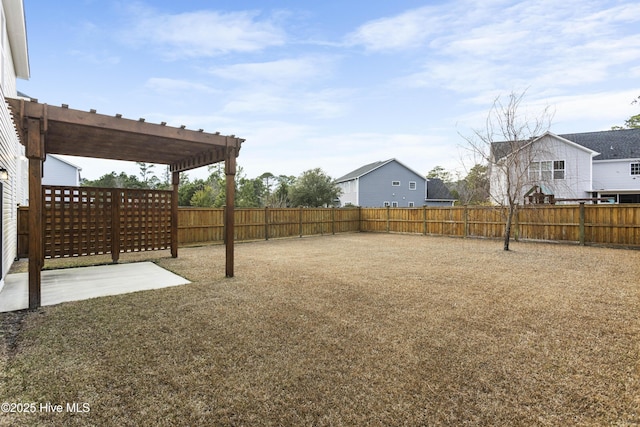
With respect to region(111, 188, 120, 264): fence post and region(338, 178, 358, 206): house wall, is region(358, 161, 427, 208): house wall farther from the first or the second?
region(111, 188, 120, 264): fence post

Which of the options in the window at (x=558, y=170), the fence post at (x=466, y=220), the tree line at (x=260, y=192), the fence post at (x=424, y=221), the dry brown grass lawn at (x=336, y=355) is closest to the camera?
the dry brown grass lawn at (x=336, y=355)

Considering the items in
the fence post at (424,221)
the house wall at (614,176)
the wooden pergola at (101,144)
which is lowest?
the fence post at (424,221)

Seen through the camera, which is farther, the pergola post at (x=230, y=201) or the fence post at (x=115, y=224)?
the fence post at (x=115, y=224)

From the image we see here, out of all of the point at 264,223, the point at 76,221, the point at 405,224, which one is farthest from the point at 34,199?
the point at 405,224

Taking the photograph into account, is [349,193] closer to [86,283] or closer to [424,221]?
[424,221]

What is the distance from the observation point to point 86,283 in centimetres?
534

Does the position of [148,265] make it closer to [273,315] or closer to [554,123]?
[273,315]

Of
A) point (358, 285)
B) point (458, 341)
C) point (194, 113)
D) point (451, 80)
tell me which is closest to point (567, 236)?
point (451, 80)

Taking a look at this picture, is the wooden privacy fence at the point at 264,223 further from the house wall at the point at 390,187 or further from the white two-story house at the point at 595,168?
the white two-story house at the point at 595,168

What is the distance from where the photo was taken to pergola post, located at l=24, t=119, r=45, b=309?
12.7ft

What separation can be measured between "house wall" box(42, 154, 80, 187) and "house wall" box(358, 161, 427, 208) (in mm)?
19692

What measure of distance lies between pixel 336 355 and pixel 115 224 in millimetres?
6916

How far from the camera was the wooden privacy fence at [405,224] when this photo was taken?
26.3ft

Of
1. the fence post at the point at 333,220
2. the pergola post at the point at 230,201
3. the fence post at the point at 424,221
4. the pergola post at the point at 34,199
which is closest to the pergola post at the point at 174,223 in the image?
the pergola post at the point at 230,201
